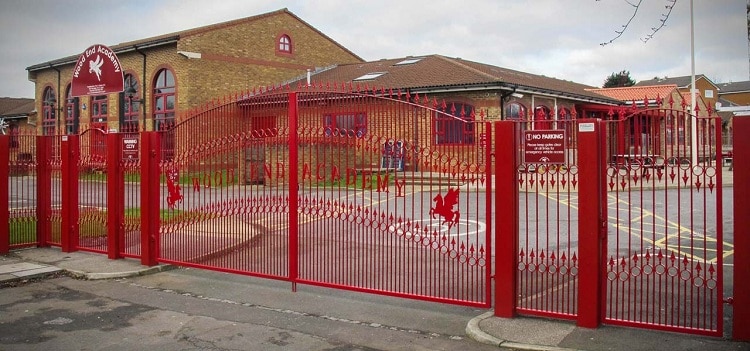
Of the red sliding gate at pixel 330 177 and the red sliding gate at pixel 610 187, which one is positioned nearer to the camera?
the red sliding gate at pixel 610 187

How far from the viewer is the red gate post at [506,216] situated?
→ 21.0 feet

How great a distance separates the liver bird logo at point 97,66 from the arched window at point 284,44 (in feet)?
83.7

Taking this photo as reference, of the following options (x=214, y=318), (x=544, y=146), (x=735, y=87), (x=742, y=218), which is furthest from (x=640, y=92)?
(x=735, y=87)

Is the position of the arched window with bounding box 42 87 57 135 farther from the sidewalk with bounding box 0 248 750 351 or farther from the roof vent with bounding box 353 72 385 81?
the sidewalk with bounding box 0 248 750 351

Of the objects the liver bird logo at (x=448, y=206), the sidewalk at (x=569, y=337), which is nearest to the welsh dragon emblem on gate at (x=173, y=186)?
the liver bird logo at (x=448, y=206)

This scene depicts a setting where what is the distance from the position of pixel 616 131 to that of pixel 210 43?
29.1 m

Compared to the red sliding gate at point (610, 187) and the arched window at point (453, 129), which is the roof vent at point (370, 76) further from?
the red sliding gate at point (610, 187)

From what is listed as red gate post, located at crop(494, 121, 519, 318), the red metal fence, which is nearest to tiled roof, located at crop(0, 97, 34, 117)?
the red metal fence

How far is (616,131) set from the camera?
6391 millimetres

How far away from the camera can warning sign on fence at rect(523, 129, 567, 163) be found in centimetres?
612

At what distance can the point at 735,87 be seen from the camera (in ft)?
274

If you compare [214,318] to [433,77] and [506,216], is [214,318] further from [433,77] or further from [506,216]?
[433,77]

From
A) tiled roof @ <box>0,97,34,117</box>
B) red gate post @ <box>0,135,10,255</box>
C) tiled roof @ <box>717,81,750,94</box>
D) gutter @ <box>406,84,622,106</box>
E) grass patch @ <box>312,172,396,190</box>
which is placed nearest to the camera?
grass patch @ <box>312,172,396,190</box>

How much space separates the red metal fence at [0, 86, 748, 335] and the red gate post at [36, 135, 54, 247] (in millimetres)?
25
